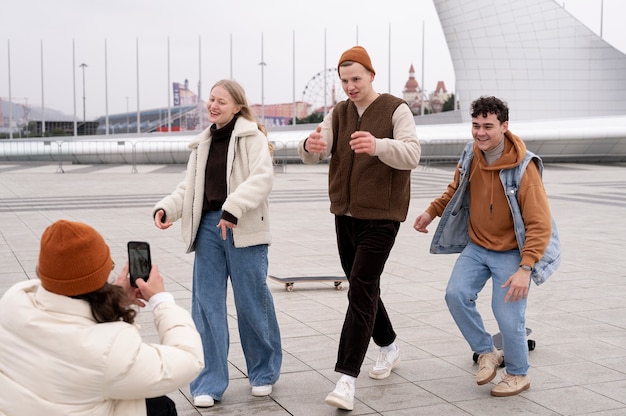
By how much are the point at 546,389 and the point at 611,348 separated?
1.00 m

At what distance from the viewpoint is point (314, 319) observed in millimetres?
5750

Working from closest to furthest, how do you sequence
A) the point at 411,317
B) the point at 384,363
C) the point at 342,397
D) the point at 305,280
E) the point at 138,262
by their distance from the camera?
the point at 138,262, the point at 342,397, the point at 384,363, the point at 411,317, the point at 305,280

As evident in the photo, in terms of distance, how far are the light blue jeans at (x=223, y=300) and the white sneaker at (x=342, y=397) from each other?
0.45 metres

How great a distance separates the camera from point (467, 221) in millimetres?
4465

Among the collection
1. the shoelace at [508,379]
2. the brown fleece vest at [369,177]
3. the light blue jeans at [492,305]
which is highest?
the brown fleece vest at [369,177]

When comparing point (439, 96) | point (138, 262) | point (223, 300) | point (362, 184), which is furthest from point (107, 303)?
point (439, 96)

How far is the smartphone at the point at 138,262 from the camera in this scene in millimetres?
2635

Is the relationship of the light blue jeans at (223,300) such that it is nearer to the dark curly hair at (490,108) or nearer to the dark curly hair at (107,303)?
the dark curly hair at (490,108)

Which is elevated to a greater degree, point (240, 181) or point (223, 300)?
point (240, 181)

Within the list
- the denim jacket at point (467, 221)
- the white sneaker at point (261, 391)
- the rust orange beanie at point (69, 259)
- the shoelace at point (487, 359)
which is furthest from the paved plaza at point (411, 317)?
the rust orange beanie at point (69, 259)

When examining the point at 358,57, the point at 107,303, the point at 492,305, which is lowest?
the point at 492,305

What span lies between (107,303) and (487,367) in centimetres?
250

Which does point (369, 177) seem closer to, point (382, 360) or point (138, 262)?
point (382, 360)

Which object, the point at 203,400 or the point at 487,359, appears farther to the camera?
the point at 487,359
